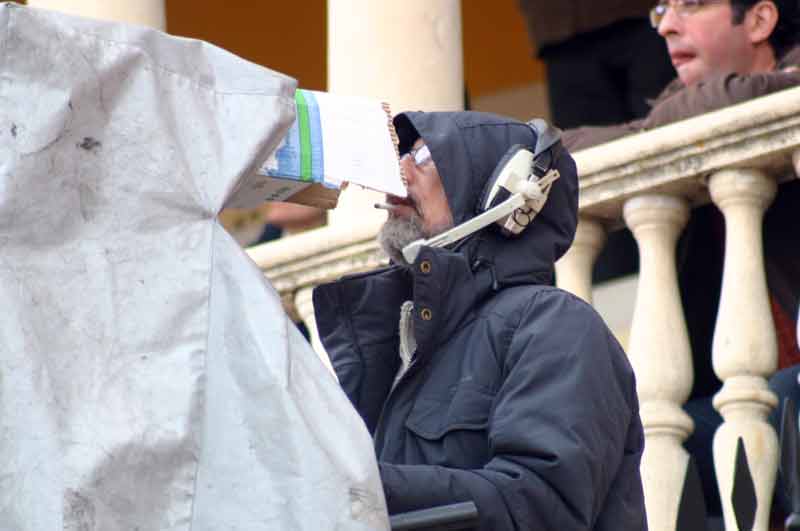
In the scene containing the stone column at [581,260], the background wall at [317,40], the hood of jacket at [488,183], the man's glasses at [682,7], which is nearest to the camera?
the hood of jacket at [488,183]

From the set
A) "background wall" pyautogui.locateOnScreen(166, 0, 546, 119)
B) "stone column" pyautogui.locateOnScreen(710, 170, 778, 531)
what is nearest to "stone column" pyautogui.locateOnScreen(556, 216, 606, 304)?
"stone column" pyautogui.locateOnScreen(710, 170, 778, 531)

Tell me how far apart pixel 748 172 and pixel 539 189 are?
5.72 ft

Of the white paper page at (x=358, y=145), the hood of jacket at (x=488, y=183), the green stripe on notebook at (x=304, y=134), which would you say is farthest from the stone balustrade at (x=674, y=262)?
the green stripe on notebook at (x=304, y=134)

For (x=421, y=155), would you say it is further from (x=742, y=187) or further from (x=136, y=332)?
(x=742, y=187)

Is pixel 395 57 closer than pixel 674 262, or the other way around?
pixel 674 262

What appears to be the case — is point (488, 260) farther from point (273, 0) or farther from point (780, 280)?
point (273, 0)

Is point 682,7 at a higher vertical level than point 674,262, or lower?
higher

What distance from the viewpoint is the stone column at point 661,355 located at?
6633 mm

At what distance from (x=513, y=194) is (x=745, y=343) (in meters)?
1.62

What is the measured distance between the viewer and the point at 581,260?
7.16 metres

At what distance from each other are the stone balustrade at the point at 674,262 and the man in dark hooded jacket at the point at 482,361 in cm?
140

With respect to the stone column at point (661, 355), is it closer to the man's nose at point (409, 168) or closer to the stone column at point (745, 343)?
the stone column at point (745, 343)

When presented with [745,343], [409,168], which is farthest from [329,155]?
[745,343]

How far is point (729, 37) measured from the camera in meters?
7.41
